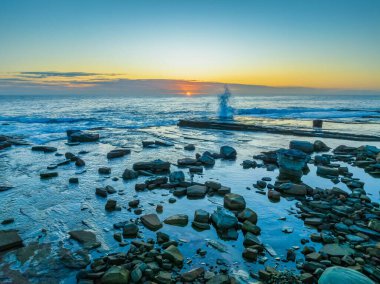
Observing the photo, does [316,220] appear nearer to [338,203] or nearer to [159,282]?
[338,203]

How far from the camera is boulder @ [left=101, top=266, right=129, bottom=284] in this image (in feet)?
14.1

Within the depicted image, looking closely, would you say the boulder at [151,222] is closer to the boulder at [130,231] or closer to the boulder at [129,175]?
the boulder at [130,231]

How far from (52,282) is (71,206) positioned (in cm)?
346

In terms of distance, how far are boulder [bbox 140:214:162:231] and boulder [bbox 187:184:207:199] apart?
1.88 m

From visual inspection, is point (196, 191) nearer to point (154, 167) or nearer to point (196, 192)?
point (196, 192)

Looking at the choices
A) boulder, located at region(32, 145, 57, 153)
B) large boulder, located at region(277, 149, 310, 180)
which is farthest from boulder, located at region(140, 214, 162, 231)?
boulder, located at region(32, 145, 57, 153)

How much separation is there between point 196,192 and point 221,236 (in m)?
2.58

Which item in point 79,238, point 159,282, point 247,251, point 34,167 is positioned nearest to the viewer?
point 159,282

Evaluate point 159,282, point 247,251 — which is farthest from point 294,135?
point 159,282

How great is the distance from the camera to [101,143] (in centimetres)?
1841

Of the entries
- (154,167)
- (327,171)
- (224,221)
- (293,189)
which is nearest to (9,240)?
(224,221)

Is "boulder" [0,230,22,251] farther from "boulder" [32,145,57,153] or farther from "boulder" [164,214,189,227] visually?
"boulder" [32,145,57,153]

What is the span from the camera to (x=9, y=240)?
5500 millimetres

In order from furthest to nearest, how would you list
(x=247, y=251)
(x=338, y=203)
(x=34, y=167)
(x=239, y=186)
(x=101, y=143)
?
1. (x=101, y=143)
2. (x=34, y=167)
3. (x=239, y=186)
4. (x=338, y=203)
5. (x=247, y=251)
